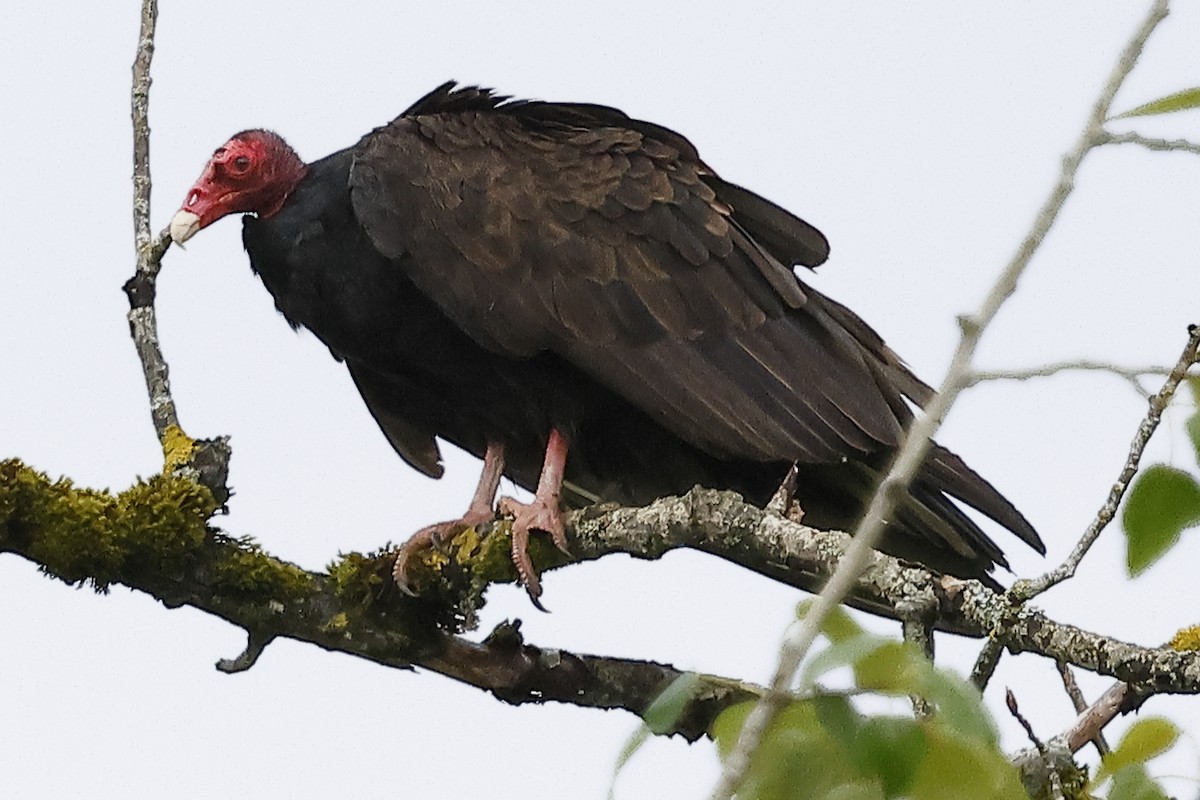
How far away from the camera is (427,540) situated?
3.68 metres

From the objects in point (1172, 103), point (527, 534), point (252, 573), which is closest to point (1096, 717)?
point (527, 534)

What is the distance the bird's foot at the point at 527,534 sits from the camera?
3.54 m

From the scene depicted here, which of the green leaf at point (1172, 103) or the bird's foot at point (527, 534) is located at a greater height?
the bird's foot at point (527, 534)

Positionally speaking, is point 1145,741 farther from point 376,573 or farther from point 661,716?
point 376,573

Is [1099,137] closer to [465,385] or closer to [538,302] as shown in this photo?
[538,302]

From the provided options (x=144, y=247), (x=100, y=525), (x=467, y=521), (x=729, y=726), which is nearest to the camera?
(x=729, y=726)

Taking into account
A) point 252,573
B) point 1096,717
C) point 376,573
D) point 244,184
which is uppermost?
point 244,184

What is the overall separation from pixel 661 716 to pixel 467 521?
2.97m


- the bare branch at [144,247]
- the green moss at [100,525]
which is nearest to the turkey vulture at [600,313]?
the bare branch at [144,247]

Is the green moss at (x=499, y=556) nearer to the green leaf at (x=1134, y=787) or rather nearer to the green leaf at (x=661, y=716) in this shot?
the green leaf at (x=1134, y=787)

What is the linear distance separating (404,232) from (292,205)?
1.52 ft

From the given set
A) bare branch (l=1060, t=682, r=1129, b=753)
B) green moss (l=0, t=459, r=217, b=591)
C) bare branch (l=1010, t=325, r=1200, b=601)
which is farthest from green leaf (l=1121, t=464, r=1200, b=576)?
green moss (l=0, t=459, r=217, b=591)

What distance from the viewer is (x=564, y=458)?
403cm

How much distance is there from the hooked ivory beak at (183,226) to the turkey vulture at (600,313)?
22mm
